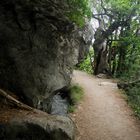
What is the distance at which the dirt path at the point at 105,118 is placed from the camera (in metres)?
8.99

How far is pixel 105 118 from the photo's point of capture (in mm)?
10531

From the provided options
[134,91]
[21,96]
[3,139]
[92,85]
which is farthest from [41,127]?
[92,85]

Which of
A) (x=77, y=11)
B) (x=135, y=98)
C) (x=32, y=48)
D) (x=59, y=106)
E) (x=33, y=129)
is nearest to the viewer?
(x=33, y=129)

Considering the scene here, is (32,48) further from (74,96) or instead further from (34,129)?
(74,96)

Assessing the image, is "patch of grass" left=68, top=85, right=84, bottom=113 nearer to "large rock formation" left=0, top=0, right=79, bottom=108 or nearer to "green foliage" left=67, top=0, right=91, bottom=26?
"large rock formation" left=0, top=0, right=79, bottom=108

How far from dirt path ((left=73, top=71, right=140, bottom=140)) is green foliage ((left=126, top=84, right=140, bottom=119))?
0.97 ft

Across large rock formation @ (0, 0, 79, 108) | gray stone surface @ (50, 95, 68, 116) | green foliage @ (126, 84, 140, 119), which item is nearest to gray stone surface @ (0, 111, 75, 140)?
large rock formation @ (0, 0, 79, 108)

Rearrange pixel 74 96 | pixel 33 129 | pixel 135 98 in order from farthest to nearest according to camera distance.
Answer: pixel 135 98 → pixel 74 96 → pixel 33 129

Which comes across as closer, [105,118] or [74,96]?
[105,118]

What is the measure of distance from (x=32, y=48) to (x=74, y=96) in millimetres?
4854

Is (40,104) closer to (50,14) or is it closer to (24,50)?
(24,50)

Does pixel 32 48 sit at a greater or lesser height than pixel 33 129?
greater

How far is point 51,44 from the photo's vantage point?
29.3ft

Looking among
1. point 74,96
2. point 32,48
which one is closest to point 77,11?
point 32,48
